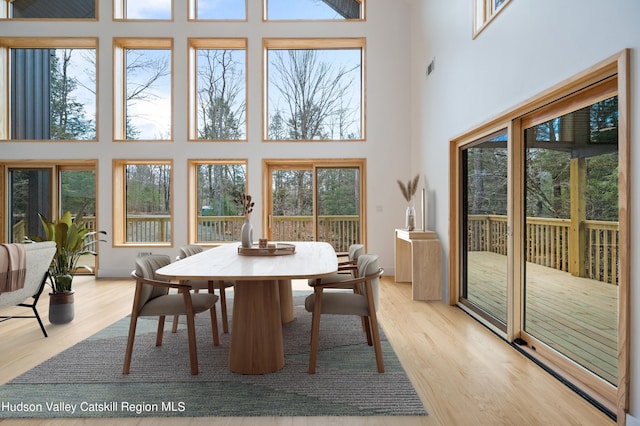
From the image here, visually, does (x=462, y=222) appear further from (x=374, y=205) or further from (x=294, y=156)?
(x=294, y=156)

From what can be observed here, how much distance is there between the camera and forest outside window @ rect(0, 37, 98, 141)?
634 cm

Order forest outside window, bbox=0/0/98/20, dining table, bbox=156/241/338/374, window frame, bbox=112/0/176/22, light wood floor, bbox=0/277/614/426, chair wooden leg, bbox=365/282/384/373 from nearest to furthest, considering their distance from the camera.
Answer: light wood floor, bbox=0/277/614/426 < dining table, bbox=156/241/338/374 < chair wooden leg, bbox=365/282/384/373 < window frame, bbox=112/0/176/22 < forest outside window, bbox=0/0/98/20

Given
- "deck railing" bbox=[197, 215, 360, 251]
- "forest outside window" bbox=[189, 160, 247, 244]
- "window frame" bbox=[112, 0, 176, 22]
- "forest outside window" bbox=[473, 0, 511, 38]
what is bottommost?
"deck railing" bbox=[197, 215, 360, 251]

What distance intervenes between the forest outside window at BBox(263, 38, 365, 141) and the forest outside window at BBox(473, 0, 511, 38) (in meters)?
2.86

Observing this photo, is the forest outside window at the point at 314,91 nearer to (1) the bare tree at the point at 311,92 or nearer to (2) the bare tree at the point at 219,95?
(1) the bare tree at the point at 311,92

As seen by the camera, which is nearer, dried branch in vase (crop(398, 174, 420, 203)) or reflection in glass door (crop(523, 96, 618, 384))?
reflection in glass door (crop(523, 96, 618, 384))

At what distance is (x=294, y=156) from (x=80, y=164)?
11.5 feet

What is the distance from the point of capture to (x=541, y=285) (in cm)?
287

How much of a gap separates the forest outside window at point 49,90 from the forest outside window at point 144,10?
0.73 metres

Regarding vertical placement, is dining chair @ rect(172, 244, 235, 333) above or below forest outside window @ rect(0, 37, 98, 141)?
below

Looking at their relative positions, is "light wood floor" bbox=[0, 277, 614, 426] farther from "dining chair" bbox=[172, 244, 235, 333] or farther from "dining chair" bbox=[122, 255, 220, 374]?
"dining chair" bbox=[172, 244, 235, 333]

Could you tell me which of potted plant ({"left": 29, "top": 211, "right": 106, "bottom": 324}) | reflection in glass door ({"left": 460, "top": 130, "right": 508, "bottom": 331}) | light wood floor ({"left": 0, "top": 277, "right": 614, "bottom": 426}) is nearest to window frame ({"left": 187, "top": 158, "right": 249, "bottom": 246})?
light wood floor ({"left": 0, "top": 277, "right": 614, "bottom": 426})

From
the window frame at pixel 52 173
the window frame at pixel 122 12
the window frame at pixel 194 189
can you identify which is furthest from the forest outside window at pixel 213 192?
the window frame at pixel 122 12

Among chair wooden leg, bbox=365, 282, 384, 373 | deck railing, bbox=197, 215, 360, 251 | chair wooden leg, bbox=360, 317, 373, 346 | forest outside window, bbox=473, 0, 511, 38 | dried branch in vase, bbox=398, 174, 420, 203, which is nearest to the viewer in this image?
chair wooden leg, bbox=365, 282, 384, 373
